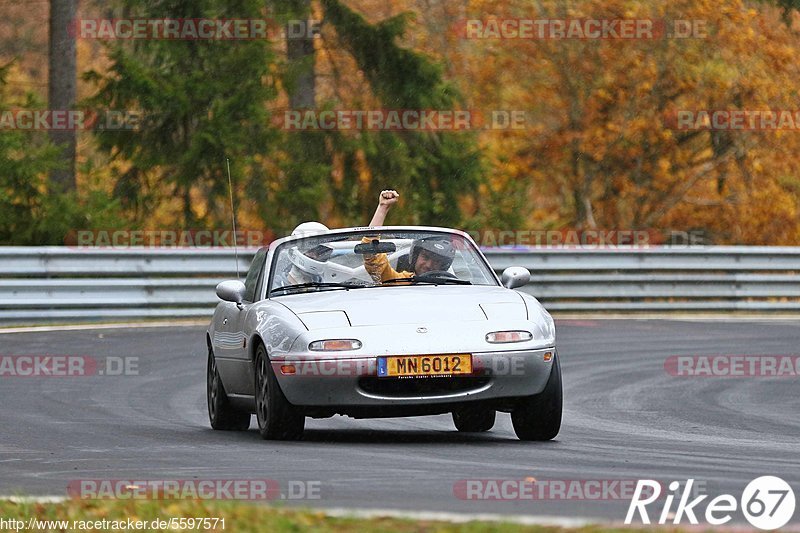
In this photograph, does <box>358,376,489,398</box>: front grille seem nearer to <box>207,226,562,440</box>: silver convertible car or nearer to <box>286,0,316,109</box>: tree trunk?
<box>207,226,562,440</box>: silver convertible car

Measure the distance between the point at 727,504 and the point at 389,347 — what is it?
10.7 feet

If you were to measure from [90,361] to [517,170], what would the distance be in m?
23.2

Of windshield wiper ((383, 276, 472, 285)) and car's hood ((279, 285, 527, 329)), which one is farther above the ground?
windshield wiper ((383, 276, 472, 285))

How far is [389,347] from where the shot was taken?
9.77m

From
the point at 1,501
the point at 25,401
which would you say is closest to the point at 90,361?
the point at 25,401

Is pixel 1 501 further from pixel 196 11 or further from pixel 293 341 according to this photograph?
pixel 196 11

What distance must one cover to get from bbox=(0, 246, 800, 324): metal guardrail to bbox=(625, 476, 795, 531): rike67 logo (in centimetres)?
1502

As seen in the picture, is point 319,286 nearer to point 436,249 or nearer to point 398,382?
point 436,249

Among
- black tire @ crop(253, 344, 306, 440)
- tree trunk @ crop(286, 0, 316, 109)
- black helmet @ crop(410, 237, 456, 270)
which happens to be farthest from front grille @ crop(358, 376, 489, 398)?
tree trunk @ crop(286, 0, 316, 109)

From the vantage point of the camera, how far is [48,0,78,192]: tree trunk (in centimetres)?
2844

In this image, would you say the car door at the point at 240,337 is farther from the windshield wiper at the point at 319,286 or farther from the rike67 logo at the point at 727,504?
the rike67 logo at the point at 727,504

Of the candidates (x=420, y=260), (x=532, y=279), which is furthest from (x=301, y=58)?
(x=420, y=260)

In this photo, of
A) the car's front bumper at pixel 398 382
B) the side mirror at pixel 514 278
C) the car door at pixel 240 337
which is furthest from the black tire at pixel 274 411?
the side mirror at pixel 514 278

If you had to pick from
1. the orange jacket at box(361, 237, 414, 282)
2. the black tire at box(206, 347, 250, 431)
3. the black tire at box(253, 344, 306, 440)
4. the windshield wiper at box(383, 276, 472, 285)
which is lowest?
the black tire at box(206, 347, 250, 431)
